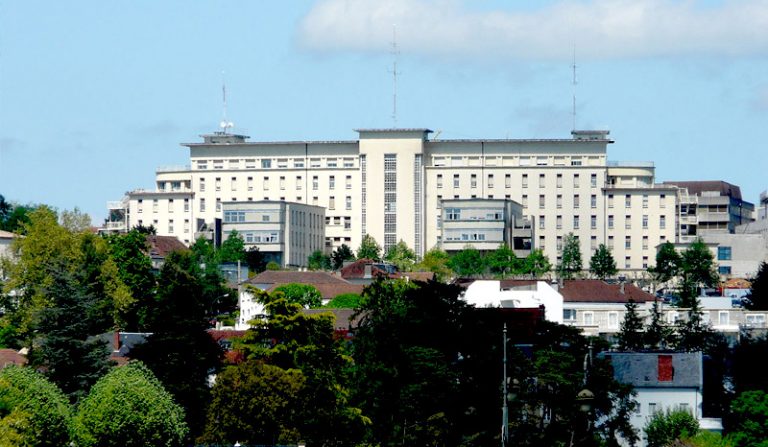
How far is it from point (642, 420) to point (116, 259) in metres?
46.1

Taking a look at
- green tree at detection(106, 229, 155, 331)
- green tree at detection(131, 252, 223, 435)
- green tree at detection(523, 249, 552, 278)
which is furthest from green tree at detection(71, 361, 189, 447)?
green tree at detection(523, 249, 552, 278)

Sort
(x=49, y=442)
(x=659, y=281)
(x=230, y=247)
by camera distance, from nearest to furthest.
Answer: (x=49, y=442)
(x=659, y=281)
(x=230, y=247)

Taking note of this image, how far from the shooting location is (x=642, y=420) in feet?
249

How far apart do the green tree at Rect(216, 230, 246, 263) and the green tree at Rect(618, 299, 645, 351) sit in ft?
285

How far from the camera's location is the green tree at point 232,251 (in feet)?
623

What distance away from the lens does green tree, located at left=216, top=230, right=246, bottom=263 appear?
189750mm

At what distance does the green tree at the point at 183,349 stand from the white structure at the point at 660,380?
16.0 m

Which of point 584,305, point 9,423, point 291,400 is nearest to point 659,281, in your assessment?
point 584,305

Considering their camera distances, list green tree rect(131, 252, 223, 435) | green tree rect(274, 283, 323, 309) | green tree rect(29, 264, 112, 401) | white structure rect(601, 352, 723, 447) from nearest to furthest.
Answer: green tree rect(131, 252, 223, 435), green tree rect(29, 264, 112, 401), white structure rect(601, 352, 723, 447), green tree rect(274, 283, 323, 309)

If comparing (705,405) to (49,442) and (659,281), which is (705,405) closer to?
(49,442)

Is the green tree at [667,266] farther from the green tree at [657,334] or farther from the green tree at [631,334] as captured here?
the green tree at [631,334]

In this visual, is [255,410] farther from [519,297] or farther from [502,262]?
[502,262]

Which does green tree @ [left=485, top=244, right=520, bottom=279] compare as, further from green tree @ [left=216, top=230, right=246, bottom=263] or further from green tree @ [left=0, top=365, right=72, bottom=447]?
green tree @ [left=0, top=365, right=72, bottom=447]

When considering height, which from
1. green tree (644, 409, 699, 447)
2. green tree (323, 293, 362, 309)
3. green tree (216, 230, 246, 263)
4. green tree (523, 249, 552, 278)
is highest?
green tree (216, 230, 246, 263)
